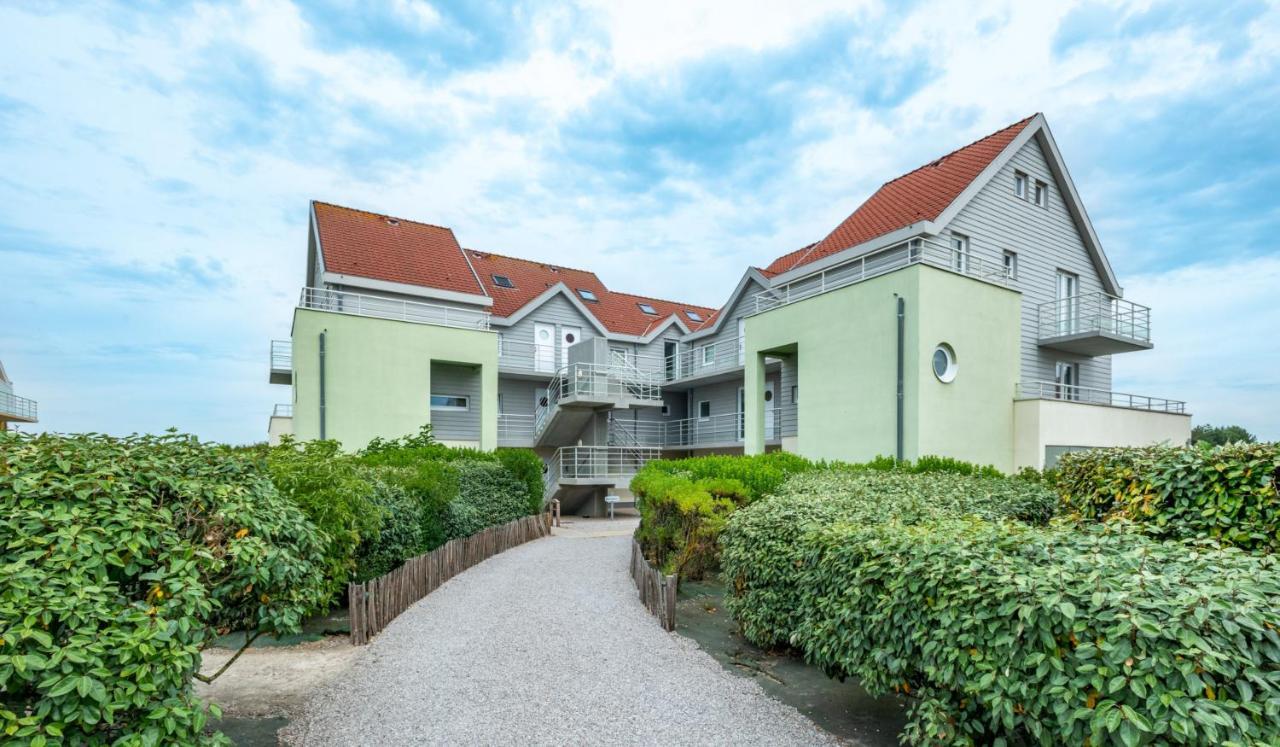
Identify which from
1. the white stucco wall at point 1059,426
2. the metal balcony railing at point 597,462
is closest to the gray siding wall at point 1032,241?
the white stucco wall at point 1059,426

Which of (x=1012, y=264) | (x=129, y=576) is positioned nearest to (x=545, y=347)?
(x=1012, y=264)

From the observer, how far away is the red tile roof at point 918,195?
17.8 meters

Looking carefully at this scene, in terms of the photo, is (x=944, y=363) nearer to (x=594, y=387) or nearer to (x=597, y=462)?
(x=594, y=387)

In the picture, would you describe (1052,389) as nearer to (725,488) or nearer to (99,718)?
(725,488)

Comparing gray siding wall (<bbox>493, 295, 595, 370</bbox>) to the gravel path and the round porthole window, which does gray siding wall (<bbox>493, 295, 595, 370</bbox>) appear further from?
the gravel path

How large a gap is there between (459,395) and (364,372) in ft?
13.6

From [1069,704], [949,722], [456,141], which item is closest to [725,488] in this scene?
[949,722]

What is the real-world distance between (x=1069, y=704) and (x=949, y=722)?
0.96 metres

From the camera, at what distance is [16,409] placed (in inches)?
1542

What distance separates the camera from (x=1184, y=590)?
125 inches

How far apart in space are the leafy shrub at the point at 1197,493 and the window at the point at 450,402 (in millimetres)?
19360

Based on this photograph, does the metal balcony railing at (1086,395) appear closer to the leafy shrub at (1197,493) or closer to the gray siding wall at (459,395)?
the leafy shrub at (1197,493)

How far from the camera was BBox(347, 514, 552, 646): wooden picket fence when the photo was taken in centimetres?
790

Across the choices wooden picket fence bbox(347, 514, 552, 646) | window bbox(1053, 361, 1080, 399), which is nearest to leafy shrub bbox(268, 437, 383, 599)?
wooden picket fence bbox(347, 514, 552, 646)
